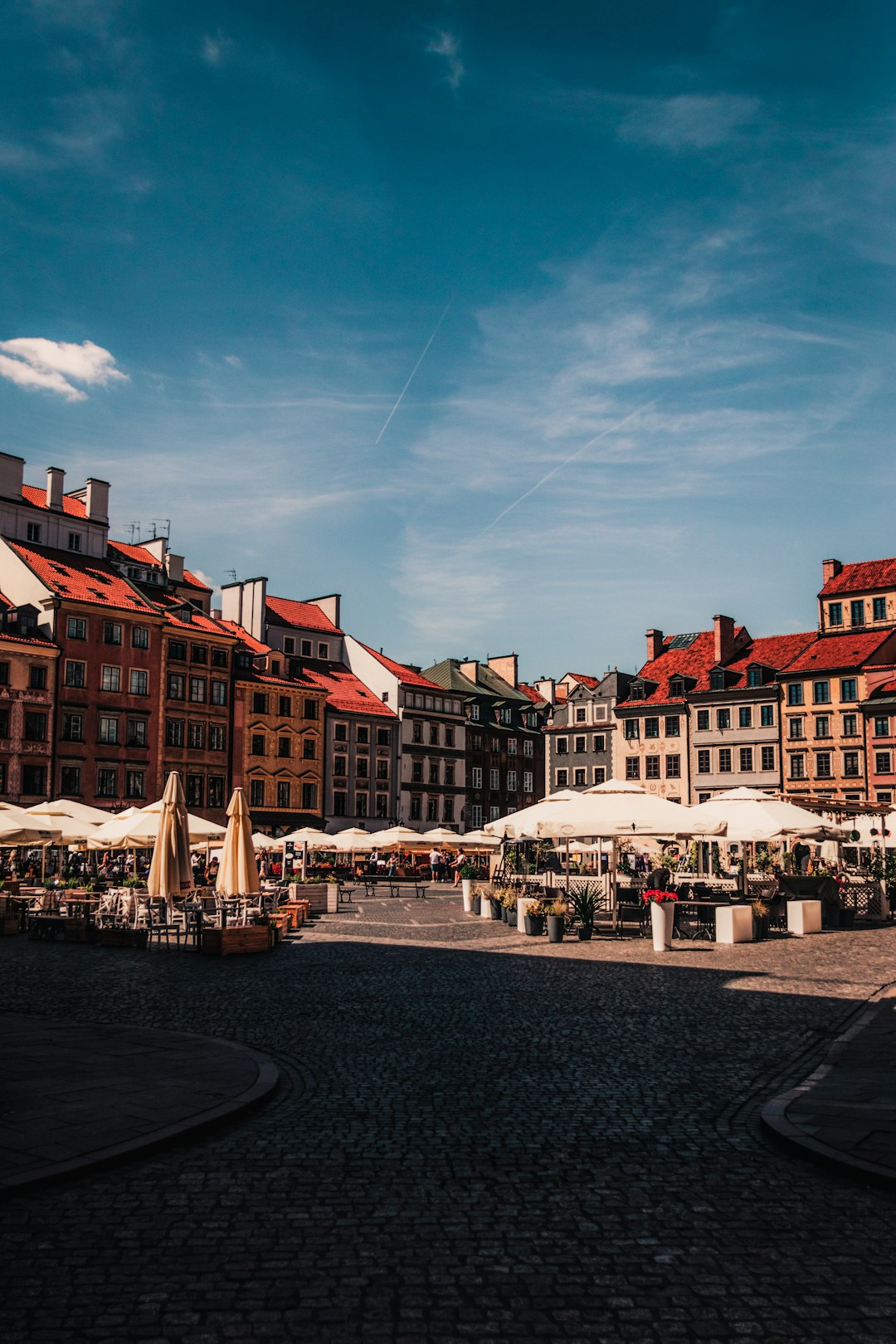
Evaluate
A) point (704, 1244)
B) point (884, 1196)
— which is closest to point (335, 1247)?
point (704, 1244)

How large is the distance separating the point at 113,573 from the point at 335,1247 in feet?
191

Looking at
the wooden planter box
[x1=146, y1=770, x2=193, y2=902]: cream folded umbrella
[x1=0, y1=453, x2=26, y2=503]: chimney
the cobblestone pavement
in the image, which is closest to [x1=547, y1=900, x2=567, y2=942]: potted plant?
the wooden planter box

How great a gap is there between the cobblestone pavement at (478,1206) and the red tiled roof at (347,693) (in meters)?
59.1

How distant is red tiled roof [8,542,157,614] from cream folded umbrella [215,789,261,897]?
31.9m

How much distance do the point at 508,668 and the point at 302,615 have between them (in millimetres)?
21824

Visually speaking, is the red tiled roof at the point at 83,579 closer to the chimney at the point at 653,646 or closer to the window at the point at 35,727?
the window at the point at 35,727

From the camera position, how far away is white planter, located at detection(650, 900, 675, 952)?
2211 centimetres

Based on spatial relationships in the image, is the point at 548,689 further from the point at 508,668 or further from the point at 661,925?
the point at 661,925

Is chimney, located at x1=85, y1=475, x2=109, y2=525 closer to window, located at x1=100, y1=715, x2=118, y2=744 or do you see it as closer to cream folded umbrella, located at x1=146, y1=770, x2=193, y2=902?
window, located at x1=100, y1=715, x2=118, y2=744

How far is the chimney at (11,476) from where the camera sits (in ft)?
186

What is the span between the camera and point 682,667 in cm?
7556

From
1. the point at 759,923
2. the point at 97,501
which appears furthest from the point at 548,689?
the point at 759,923

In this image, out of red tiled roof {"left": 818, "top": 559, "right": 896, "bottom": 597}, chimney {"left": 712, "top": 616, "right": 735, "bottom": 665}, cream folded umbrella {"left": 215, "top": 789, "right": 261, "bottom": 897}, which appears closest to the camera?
cream folded umbrella {"left": 215, "top": 789, "right": 261, "bottom": 897}

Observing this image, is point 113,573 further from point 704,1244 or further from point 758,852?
point 704,1244
